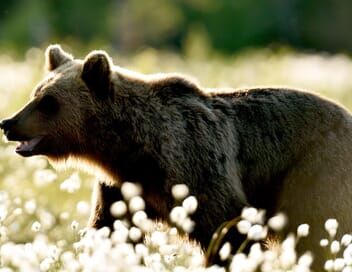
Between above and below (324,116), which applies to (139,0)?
below

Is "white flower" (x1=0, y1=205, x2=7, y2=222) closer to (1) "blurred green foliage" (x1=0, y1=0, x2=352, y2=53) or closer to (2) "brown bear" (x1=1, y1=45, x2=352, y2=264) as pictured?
(2) "brown bear" (x1=1, y1=45, x2=352, y2=264)

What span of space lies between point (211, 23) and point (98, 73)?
5264cm

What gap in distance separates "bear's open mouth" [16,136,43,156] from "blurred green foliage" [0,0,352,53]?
44.0 meters

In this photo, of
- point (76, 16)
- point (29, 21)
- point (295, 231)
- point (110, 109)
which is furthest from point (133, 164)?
point (76, 16)

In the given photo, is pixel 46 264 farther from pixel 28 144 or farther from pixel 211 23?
pixel 211 23

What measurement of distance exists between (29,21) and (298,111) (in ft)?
138

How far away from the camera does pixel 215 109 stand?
7793 millimetres

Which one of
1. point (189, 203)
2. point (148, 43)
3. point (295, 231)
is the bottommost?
point (148, 43)

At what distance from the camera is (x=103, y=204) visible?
7707mm

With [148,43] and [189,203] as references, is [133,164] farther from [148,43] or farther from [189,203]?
[148,43]

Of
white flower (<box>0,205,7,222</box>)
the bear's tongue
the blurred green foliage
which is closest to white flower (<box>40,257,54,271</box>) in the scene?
white flower (<box>0,205,7,222</box>)

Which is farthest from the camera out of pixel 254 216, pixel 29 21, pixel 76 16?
pixel 76 16

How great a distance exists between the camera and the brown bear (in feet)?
24.3

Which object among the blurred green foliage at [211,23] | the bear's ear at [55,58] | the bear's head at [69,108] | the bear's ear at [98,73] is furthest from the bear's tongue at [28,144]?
the blurred green foliage at [211,23]
